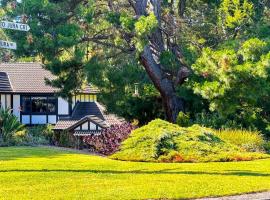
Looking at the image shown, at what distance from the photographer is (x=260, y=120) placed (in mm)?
26047

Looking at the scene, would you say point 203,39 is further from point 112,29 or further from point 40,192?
point 40,192

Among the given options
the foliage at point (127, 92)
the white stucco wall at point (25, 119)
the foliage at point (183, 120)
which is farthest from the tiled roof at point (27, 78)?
the foliage at point (183, 120)

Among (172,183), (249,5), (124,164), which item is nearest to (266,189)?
(172,183)

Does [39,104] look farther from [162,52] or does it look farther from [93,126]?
[162,52]

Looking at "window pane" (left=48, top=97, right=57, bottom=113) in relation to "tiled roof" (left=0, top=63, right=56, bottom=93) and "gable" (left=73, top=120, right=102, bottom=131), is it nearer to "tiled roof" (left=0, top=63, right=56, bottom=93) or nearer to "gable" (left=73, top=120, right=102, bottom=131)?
"tiled roof" (left=0, top=63, right=56, bottom=93)

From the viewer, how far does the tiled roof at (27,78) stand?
4816cm

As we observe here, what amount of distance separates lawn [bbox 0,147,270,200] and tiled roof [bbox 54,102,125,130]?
24260 mm

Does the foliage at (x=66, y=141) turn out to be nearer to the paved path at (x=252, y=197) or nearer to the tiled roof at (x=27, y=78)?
the paved path at (x=252, y=197)

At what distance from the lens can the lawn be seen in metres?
11.1

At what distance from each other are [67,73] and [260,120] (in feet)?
31.9

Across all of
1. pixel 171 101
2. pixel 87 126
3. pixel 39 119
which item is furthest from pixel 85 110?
pixel 171 101

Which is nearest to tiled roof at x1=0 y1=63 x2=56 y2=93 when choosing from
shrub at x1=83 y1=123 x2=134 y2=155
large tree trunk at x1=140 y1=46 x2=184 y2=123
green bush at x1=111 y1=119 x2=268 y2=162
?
large tree trunk at x1=140 y1=46 x2=184 y2=123

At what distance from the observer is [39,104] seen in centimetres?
4909

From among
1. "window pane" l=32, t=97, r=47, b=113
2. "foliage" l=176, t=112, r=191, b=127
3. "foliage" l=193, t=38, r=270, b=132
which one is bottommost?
"foliage" l=176, t=112, r=191, b=127
